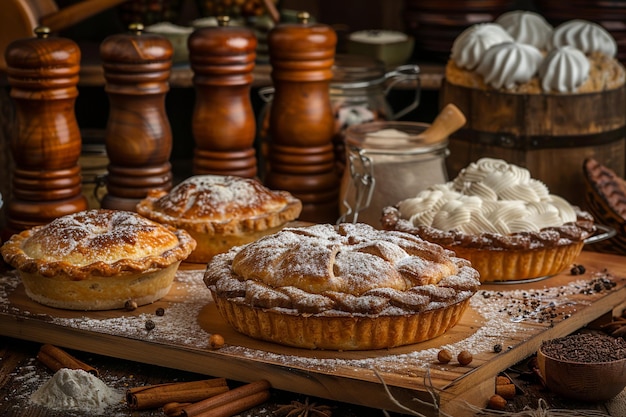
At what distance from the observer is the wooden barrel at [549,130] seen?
2961 mm

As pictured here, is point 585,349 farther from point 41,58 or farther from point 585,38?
point 585,38

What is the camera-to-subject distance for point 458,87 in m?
3.09

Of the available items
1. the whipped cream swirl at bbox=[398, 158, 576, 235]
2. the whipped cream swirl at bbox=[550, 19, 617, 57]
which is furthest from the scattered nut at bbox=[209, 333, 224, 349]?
the whipped cream swirl at bbox=[550, 19, 617, 57]

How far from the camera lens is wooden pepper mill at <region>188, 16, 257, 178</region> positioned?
2639 mm

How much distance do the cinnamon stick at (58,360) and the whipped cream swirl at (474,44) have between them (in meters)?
1.54

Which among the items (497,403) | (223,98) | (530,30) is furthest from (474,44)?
(497,403)

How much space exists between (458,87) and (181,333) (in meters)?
1.41

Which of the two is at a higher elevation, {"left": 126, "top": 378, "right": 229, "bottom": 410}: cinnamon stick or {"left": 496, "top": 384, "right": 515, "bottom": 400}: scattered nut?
{"left": 126, "top": 378, "right": 229, "bottom": 410}: cinnamon stick

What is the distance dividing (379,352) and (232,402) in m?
0.28

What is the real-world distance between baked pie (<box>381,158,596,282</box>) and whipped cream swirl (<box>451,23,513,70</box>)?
65 centimetres

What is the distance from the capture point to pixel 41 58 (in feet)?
7.80

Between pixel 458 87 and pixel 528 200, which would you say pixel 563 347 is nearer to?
pixel 528 200

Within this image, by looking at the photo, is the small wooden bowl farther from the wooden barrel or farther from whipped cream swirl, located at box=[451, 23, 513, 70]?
whipped cream swirl, located at box=[451, 23, 513, 70]

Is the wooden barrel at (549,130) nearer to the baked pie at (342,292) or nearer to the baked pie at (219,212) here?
the baked pie at (219,212)
